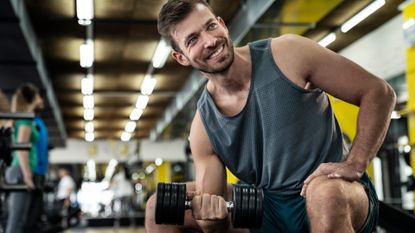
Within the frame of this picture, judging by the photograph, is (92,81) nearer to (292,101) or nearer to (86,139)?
(86,139)

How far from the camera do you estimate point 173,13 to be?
161cm

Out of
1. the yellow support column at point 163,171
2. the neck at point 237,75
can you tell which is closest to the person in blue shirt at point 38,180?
the neck at point 237,75

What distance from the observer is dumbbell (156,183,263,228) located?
4.75 ft

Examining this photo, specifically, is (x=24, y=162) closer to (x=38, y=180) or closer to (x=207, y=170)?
(x=38, y=180)

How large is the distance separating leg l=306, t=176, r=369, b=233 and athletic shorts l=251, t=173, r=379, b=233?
0.17 m

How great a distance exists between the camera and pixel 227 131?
164 cm

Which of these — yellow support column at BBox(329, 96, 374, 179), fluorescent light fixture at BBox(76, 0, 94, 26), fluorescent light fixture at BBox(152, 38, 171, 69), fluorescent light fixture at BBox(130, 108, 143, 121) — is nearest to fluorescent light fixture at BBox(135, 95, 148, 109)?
→ fluorescent light fixture at BBox(130, 108, 143, 121)

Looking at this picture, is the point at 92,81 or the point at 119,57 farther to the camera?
the point at 92,81

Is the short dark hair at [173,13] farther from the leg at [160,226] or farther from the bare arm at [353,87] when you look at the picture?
the leg at [160,226]

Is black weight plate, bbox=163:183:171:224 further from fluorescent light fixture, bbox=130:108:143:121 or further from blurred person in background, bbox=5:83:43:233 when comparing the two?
fluorescent light fixture, bbox=130:108:143:121

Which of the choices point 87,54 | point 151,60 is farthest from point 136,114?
point 87,54

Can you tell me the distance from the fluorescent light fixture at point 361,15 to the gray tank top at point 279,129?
5.31 metres

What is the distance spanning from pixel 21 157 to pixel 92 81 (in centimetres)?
733

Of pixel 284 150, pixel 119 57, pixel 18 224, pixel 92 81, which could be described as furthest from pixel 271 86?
pixel 92 81
